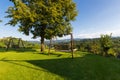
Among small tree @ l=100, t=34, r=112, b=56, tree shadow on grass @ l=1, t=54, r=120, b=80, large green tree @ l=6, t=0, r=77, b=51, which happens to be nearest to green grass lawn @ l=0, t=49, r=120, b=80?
tree shadow on grass @ l=1, t=54, r=120, b=80

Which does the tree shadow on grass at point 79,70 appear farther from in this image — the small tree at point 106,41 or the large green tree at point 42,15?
the small tree at point 106,41

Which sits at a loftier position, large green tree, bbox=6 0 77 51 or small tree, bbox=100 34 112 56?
large green tree, bbox=6 0 77 51

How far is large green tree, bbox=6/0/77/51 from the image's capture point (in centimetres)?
3266

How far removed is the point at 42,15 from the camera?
3369 centimetres

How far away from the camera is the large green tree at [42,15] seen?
107 feet

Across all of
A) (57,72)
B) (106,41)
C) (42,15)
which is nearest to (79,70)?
(57,72)

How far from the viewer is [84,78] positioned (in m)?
16.5

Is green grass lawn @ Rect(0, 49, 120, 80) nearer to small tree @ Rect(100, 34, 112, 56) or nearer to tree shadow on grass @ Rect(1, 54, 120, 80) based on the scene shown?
tree shadow on grass @ Rect(1, 54, 120, 80)

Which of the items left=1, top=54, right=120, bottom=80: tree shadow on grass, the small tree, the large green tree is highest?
the large green tree

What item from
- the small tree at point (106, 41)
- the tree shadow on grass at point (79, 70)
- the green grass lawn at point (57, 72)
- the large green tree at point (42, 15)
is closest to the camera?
the green grass lawn at point (57, 72)

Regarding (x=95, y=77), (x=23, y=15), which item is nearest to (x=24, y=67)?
(x=95, y=77)

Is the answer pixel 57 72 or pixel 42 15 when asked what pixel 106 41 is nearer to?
pixel 42 15

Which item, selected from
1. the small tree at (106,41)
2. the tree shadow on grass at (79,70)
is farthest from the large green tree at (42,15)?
the tree shadow on grass at (79,70)

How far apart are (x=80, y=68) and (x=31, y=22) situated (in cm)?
1681
